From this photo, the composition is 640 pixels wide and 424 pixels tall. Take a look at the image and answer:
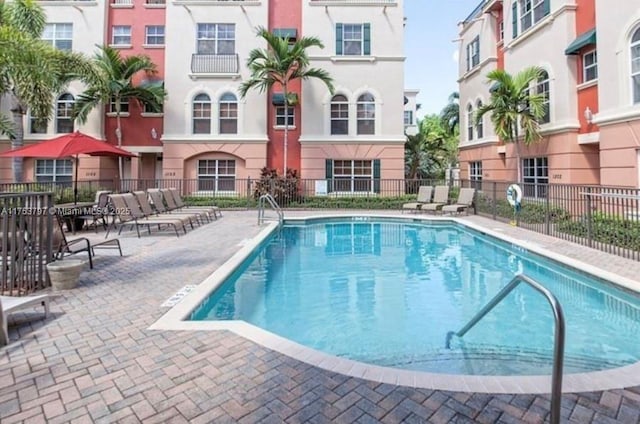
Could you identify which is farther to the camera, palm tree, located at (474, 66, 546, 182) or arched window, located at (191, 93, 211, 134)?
arched window, located at (191, 93, 211, 134)

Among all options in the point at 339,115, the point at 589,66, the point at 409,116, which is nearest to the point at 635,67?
the point at 589,66

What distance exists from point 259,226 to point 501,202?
9.20 metres

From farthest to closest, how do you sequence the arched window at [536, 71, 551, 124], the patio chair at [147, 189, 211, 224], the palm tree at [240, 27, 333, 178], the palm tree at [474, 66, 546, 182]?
1. the palm tree at [240, 27, 333, 178]
2. the arched window at [536, 71, 551, 124]
3. the palm tree at [474, 66, 546, 182]
4. the patio chair at [147, 189, 211, 224]

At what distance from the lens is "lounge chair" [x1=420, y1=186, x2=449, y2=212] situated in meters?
17.0

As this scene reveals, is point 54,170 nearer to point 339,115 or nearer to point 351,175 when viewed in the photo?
point 339,115

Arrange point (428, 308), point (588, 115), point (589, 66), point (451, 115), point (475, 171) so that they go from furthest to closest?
point (451, 115), point (475, 171), point (589, 66), point (588, 115), point (428, 308)

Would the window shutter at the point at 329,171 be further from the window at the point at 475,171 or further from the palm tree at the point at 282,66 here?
the window at the point at 475,171

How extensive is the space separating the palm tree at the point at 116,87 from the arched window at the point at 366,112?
10.3m

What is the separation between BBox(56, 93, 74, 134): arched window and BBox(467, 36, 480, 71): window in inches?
896

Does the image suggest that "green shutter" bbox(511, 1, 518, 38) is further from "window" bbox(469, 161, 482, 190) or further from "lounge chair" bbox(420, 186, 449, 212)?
"lounge chair" bbox(420, 186, 449, 212)

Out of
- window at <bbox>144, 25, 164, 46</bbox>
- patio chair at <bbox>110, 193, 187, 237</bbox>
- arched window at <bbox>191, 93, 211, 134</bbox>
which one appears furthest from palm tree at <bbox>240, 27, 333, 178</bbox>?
patio chair at <bbox>110, 193, 187, 237</bbox>

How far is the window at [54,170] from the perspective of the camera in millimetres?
21078

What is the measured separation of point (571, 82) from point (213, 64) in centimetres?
1691

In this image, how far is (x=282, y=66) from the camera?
738 inches
